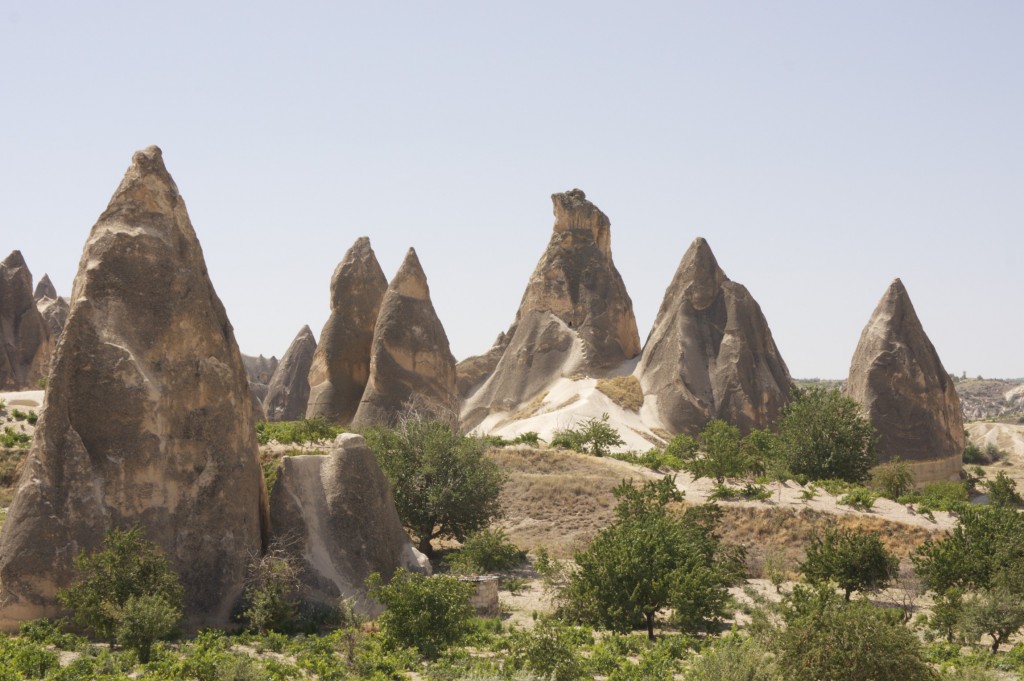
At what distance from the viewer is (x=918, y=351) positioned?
1700 inches

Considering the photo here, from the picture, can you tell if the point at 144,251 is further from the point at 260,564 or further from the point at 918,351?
the point at 918,351

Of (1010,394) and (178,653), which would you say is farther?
(1010,394)

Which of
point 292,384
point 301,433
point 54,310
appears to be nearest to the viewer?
point 301,433

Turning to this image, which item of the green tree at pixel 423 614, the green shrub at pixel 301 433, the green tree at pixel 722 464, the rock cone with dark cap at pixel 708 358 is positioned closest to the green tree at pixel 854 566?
the green tree at pixel 423 614

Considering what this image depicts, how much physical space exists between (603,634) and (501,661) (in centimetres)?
282

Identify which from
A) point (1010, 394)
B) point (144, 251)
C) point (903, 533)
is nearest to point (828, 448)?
point (903, 533)

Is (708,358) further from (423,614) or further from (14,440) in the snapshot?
(423,614)

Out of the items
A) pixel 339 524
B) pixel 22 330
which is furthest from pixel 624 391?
pixel 339 524

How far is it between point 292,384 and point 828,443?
102 ft

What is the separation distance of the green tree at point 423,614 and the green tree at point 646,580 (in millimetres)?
3051

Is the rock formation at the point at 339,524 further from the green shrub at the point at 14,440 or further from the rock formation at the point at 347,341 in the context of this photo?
the rock formation at the point at 347,341

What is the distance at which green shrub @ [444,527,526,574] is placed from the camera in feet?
70.5

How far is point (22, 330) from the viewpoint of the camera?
1783 inches

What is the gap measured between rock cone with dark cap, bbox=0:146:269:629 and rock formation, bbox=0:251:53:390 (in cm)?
3188
